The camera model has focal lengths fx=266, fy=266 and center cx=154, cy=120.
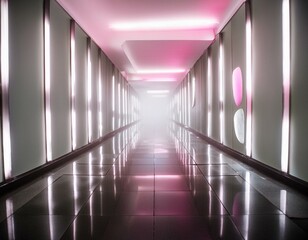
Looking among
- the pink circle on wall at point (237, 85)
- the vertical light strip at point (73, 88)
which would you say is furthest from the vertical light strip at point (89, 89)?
the pink circle on wall at point (237, 85)

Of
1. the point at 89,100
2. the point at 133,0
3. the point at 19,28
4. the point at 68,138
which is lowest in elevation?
the point at 68,138

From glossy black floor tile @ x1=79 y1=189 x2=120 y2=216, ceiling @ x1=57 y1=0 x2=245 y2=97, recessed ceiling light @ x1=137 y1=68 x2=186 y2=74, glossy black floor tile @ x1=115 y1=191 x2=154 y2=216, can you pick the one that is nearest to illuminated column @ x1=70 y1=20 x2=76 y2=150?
ceiling @ x1=57 y1=0 x2=245 y2=97

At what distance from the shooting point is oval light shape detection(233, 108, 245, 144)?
5898 mm

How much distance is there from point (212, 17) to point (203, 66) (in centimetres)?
377

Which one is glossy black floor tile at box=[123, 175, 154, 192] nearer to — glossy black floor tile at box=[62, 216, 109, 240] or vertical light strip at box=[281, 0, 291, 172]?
glossy black floor tile at box=[62, 216, 109, 240]

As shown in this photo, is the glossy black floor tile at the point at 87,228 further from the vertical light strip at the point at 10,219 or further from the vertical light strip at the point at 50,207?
the vertical light strip at the point at 10,219

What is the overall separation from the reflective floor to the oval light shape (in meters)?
0.92

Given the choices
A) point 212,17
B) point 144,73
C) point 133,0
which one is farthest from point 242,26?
point 144,73

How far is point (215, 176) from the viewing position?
184 inches

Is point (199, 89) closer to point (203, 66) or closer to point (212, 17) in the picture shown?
point (203, 66)

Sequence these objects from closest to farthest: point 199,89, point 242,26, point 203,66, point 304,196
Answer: point 304,196 → point 242,26 → point 203,66 → point 199,89

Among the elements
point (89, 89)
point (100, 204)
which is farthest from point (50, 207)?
point (89, 89)

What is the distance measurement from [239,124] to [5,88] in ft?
15.6

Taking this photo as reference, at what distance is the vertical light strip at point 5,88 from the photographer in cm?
363
